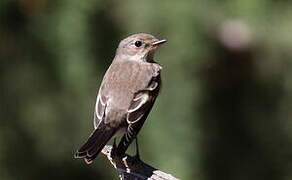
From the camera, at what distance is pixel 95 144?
6285 millimetres

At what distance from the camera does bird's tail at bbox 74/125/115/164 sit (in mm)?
6223

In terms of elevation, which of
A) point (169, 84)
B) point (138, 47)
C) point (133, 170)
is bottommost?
point (169, 84)

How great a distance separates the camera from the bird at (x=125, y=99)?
6395mm

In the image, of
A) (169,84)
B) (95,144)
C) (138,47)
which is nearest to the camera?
(95,144)

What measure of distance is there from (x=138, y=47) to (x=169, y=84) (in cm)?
53

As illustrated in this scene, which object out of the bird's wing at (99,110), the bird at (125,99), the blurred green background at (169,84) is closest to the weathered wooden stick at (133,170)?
the bird at (125,99)

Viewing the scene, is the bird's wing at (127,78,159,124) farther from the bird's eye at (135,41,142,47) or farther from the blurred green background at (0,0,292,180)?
the blurred green background at (0,0,292,180)

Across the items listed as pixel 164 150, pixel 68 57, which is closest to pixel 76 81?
pixel 68 57

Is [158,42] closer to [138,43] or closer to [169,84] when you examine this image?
[138,43]

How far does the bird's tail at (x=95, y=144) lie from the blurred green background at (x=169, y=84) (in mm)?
1134

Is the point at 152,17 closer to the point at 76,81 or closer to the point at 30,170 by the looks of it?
the point at 76,81

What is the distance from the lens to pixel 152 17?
7.55 metres

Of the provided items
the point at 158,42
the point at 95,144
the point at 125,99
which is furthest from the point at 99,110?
the point at 158,42

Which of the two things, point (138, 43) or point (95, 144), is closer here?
point (95, 144)
